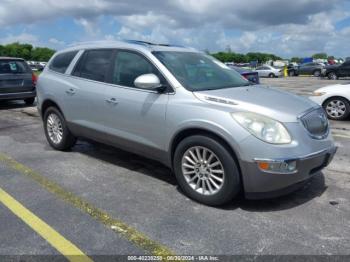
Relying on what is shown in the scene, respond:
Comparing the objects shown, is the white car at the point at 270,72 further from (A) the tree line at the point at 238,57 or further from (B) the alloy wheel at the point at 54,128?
(A) the tree line at the point at 238,57

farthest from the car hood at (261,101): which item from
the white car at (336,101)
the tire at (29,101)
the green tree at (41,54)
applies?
the green tree at (41,54)

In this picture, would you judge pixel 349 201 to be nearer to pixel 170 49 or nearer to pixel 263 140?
pixel 263 140

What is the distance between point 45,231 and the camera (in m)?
3.49

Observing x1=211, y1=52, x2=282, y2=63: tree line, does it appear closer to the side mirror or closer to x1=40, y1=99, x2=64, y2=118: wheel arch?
x1=40, y1=99, x2=64, y2=118: wheel arch

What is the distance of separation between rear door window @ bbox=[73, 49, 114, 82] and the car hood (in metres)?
1.61

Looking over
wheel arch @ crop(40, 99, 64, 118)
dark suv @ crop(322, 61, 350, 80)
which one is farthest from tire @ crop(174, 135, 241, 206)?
dark suv @ crop(322, 61, 350, 80)

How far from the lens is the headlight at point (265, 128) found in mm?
3609

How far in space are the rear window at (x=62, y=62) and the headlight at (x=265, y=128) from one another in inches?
128

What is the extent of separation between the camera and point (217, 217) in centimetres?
377

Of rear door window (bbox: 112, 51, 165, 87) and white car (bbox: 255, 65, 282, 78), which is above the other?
rear door window (bbox: 112, 51, 165, 87)

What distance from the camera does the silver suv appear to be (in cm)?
365

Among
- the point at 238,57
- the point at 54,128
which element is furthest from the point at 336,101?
the point at 238,57

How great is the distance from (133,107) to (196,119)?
3.28 ft

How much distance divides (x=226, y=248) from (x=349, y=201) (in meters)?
1.76
